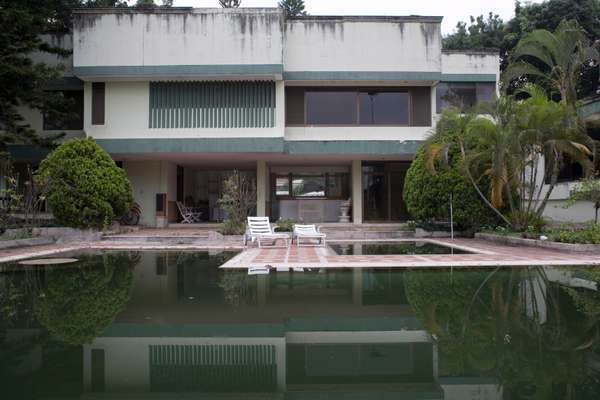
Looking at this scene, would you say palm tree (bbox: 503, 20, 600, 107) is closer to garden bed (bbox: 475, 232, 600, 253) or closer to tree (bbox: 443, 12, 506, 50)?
garden bed (bbox: 475, 232, 600, 253)

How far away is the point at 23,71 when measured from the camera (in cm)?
1480

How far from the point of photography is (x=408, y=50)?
1823 cm

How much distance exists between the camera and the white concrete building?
57.4ft

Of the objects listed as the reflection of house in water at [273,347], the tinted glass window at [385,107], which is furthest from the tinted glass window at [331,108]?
the reflection of house in water at [273,347]

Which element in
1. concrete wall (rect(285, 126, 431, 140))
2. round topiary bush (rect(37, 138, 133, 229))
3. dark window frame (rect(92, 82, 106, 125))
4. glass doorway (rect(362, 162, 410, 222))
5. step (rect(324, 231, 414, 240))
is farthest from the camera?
glass doorway (rect(362, 162, 410, 222))

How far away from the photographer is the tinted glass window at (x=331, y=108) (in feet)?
62.4

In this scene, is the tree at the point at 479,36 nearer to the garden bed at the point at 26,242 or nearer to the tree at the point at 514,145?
the tree at the point at 514,145

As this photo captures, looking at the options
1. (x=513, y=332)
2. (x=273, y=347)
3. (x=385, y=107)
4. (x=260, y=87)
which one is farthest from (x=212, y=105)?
(x=513, y=332)

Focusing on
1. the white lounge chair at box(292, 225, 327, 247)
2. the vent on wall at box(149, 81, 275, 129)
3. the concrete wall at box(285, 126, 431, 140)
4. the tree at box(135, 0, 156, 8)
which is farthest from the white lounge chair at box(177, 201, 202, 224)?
the white lounge chair at box(292, 225, 327, 247)

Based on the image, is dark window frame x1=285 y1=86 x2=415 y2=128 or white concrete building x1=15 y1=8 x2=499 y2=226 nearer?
white concrete building x1=15 y1=8 x2=499 y2=226

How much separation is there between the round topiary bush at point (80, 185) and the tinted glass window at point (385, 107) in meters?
9.55

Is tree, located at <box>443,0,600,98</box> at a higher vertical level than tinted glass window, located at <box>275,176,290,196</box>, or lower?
higher

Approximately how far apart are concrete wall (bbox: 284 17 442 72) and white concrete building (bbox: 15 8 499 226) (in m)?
0.04

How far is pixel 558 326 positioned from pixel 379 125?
14666 mm
